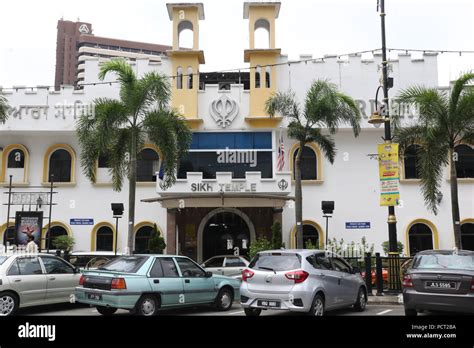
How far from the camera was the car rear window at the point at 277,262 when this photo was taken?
1102 cm

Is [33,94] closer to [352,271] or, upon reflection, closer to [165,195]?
[165,195]

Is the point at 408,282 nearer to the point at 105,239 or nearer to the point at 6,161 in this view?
the point at 105,239

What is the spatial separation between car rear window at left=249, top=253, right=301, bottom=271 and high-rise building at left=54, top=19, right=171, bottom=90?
357ft

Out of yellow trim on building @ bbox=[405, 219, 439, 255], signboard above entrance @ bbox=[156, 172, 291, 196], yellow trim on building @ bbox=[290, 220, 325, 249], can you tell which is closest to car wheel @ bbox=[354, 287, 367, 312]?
signboard above entrance @ bbox=[156, 172, 291, 196]

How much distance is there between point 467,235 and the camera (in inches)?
997

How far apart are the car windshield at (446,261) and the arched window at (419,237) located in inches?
572

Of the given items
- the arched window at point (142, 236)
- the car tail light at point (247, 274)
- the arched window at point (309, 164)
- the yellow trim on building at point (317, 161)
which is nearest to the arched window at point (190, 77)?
the yellow trim on building at point (317, 161)

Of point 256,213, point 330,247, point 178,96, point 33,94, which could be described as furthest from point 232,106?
point 33,94

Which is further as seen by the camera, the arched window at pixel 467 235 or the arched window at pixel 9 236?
the arched window at pixel 9 236

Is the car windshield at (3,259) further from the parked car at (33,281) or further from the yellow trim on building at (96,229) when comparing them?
the yellow trim on building at (96,229)

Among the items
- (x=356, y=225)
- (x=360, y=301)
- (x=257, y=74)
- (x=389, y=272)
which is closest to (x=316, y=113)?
(x=389, y=272)

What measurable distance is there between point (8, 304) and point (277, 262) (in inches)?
246

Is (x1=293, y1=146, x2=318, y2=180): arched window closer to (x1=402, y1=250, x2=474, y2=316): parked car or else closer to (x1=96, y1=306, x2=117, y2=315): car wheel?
(x1=402, y1=250, x2=474, y2=316): parked car

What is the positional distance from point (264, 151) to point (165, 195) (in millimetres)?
5651
